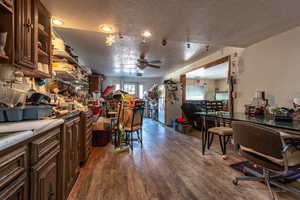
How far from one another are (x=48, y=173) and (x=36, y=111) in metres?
0.55

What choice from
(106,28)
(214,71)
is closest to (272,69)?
(106,28)

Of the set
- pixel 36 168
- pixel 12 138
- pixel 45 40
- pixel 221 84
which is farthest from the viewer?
pixel 221 84

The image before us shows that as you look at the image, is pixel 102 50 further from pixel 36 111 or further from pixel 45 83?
pixel 36 111

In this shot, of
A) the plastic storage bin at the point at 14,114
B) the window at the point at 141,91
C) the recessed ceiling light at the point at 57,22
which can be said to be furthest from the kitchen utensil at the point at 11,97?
the window at the point at 141,91

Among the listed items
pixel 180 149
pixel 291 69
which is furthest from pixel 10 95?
pixel 291 69

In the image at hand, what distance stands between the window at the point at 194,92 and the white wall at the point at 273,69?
19.1 ft

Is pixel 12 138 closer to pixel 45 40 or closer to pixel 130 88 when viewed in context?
pixel 45 40

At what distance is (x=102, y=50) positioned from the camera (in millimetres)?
3736

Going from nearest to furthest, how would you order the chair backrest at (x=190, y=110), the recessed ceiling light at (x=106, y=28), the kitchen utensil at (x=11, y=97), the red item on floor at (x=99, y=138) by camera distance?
1. the kitchen utensil at (x=11, y=97)
2. the recessed ceiling light at (x=106, y=28)
3. the red item on floor at (x=99, y=138)
4. the chair backrest at (x=190, y=110)

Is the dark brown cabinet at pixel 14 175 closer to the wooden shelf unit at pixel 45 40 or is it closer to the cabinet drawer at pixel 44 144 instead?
the cabinet drawer at pixel 44 144

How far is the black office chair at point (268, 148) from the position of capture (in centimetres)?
129

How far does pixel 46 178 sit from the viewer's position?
1050 millimetres

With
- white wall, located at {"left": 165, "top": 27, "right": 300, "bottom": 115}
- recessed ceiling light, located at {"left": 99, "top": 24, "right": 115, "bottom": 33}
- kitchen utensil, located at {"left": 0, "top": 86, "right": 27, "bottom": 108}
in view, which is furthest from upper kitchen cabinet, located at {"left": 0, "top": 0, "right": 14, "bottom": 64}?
white wall, located at {"left": 165, "top": 27, "right": 300, "bottom": 115}

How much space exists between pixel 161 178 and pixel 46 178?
1.40 m
